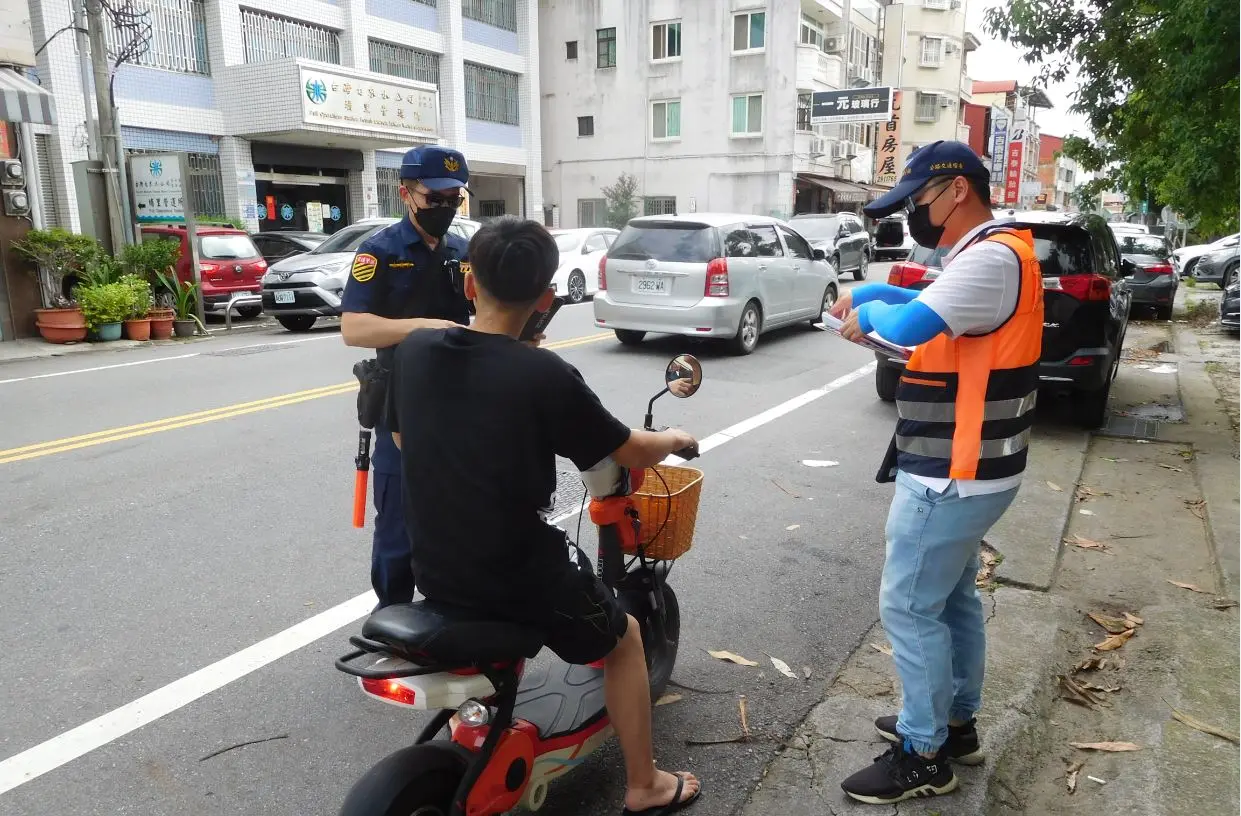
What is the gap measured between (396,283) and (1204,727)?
10.7ft

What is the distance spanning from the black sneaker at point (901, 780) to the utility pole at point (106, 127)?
1458 cm

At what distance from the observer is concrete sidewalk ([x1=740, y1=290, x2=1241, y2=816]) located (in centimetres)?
290

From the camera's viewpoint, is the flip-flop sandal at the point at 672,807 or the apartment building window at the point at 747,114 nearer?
the flip-flop sandal at the point at 672,807

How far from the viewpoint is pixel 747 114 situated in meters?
35.3

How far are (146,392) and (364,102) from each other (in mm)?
16137

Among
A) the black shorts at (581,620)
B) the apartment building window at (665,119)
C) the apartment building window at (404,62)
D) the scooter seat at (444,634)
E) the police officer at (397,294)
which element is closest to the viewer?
the scooter seat at (444,634)

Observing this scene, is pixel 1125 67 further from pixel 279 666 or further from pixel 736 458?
pixel 279 666

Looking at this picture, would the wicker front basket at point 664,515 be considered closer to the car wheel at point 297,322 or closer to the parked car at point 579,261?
the car wheel at point 297,322

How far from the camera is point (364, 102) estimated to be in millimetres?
23188

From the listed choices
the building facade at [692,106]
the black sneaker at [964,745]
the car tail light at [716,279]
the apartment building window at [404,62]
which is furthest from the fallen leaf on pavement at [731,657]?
the building facade at [692,106]

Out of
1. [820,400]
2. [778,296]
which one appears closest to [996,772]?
[820,400]

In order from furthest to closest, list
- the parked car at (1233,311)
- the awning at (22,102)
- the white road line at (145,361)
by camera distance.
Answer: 1. the parked car at (1233,311)
2. the awning at (22,102)
3. the white road line at (145,361)

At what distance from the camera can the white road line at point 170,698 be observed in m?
2.96

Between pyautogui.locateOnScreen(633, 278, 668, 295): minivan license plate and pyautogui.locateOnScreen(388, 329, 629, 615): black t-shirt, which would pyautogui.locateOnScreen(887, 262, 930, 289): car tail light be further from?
pyautogui.locateOnScreen(388, 329, 629, 615): black t-shirt
